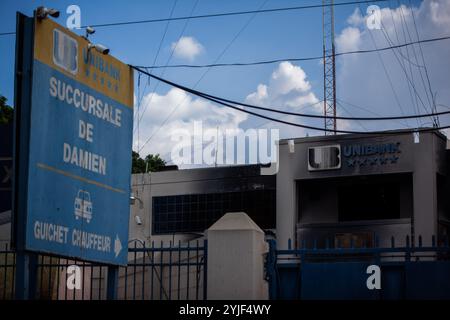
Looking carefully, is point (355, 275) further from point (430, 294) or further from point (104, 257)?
point (104, 257)

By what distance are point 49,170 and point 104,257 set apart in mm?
1944

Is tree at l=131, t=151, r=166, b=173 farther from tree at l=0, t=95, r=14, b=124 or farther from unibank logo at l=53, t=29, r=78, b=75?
unibank logo at l=53, t=29, r=78, b=75

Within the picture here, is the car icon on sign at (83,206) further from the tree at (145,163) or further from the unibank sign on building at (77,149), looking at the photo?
the tree at (145,163)

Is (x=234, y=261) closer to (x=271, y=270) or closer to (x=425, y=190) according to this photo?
(x=271, y=270)

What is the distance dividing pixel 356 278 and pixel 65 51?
7344 millimetres

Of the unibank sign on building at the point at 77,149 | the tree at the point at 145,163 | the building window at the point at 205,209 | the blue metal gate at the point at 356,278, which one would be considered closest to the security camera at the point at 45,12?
the unibank sign on building at the point at 77,149

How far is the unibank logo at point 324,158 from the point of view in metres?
35.8

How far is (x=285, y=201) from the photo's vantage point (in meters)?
36.7

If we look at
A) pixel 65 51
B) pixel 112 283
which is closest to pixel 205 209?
pixel 112 283

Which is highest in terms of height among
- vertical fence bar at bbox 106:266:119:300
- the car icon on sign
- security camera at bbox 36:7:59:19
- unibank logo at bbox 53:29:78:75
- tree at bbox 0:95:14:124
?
tree at bbox 0:95:14:124

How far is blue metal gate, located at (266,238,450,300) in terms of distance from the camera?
1535 cm

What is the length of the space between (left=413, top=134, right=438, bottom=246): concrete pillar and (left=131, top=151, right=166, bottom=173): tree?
29474 mm

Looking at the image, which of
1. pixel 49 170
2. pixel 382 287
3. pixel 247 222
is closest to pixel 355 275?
pixel 382 287

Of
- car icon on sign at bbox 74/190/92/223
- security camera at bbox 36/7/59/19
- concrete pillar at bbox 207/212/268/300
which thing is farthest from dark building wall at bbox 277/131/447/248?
security camera at bbox 36/7/59/19
